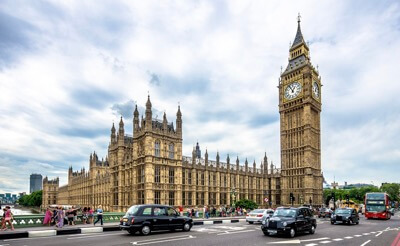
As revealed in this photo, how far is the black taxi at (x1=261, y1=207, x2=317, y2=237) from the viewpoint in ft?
61.3

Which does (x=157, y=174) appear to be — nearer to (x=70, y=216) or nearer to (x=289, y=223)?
(x=70, y=216)

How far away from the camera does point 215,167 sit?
70.6 metres

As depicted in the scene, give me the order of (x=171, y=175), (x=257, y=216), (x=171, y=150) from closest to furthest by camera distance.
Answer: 1. (x=257, y=216)
2. (x=171, y=175)
3. (x=171, y=150)

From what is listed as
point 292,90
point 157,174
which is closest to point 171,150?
point 157,174

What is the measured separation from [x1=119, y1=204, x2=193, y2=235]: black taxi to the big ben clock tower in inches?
2287

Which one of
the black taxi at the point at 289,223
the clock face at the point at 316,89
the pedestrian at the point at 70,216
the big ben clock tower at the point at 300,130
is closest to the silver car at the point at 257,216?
the black taxi at the point at 289,223

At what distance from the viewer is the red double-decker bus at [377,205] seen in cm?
4156

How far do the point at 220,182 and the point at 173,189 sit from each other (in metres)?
15.6

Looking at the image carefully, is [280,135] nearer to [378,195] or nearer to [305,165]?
[305,165]

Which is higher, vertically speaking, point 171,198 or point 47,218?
point 47,218

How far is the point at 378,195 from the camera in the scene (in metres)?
42.2

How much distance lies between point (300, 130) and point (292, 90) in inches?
412

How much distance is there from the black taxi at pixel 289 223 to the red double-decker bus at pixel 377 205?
2597 centimetres

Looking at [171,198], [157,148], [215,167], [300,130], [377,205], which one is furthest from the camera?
[300,130]
